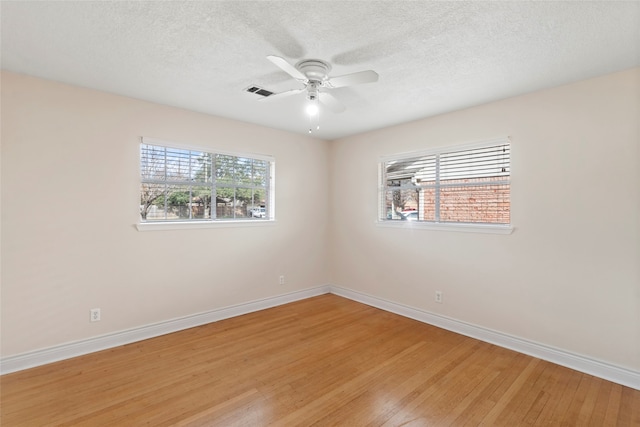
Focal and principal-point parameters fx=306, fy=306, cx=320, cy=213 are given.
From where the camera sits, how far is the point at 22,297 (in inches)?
103

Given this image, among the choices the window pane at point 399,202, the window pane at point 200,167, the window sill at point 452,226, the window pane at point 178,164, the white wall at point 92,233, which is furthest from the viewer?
the window pane at point 399,202

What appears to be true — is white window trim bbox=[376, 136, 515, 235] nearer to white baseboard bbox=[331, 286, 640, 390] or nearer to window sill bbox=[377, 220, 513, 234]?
window sill bbox=[377, 220, 513, 234]

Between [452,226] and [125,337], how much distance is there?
373 centimetres

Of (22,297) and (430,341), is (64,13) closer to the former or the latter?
(22,297)

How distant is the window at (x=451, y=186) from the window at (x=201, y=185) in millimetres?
1753

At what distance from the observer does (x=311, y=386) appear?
244 centimetres

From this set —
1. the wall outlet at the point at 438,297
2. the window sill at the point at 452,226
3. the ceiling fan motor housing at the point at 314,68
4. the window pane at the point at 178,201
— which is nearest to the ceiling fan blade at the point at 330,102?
the ceiling fan motor housing at the point at 314,68

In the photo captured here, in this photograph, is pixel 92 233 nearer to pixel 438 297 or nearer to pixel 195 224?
pixel 195 224

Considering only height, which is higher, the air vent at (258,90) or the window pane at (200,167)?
the air vent at (258,90)

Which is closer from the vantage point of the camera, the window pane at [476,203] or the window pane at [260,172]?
the window pane at [476,203]

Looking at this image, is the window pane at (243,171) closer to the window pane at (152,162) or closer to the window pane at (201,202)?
the window pane at (201,202)

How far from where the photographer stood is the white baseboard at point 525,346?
2500mm

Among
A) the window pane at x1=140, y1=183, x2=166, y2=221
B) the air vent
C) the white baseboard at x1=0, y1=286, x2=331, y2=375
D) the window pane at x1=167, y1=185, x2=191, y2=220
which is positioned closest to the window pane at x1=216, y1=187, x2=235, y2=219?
the window pane at x1=167, y1=185, x2=191, y2=220

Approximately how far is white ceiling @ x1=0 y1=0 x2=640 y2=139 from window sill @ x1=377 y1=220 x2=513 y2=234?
133 cm
